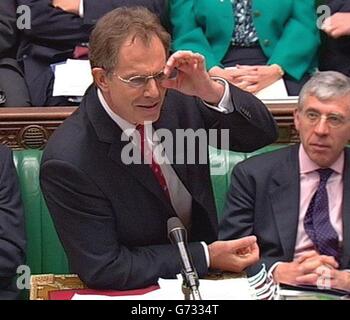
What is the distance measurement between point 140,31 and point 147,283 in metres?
0.43

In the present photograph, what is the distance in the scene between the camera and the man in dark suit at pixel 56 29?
2.33m

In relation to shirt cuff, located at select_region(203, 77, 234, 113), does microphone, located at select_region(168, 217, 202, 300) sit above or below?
below

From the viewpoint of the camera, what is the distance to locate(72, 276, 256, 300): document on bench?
1.30 metres

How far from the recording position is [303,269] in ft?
4.91

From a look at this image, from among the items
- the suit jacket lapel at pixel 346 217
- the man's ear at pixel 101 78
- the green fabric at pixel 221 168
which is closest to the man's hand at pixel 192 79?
the man's ear at pixel 101 78

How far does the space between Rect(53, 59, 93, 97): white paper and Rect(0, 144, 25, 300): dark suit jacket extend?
1.38ft

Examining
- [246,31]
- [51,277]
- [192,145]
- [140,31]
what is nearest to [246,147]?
[192,145]

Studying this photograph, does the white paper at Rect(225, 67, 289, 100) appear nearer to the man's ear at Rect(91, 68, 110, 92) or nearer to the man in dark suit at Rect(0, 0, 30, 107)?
the man in dark suit at Rect(0, 0, 30, 107)

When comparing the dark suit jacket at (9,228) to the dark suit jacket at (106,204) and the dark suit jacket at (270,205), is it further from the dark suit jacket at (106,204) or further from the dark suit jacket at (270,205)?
the dark suit jacket at (270,205)

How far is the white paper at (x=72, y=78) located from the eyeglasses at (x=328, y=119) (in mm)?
693

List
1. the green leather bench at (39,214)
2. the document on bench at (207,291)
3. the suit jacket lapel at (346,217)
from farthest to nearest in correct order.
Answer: the green leather bench at (39,214) < the suit jacket lapel at (346,217) < the document on bench at (207,291)

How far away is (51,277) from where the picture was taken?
4.61ft

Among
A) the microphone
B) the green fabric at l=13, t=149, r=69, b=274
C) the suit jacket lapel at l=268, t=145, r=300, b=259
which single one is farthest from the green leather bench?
the microphone
